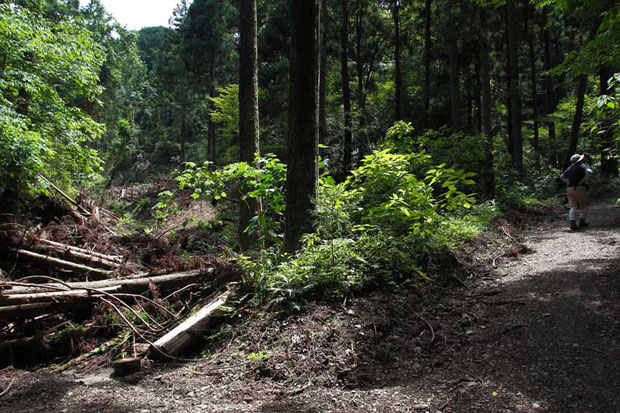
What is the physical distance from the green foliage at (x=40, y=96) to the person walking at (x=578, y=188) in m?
12.3

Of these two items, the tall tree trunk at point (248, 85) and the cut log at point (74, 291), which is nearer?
the cut log at point (74, 291)

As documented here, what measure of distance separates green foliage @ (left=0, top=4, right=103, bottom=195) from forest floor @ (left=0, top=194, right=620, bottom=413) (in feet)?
16.7

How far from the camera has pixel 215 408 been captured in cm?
335

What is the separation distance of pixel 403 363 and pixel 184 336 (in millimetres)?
2746

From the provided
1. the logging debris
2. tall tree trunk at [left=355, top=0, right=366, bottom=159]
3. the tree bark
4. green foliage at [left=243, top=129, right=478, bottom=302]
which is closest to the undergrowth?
green foliage at [left=243, top=129, right=478, bottom=302]

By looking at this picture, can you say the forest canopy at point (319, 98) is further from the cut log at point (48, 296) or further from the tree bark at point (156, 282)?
the cut log at point (48, 296)

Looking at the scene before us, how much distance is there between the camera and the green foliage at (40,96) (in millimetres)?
8102

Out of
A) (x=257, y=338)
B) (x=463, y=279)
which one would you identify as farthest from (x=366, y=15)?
(x=257, y=338)

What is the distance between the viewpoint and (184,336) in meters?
4.82

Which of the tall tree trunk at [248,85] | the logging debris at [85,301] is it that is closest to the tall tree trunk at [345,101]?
the tall tree trunk at [248,85]

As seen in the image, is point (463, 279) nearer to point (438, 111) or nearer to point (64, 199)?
point (64, 199)

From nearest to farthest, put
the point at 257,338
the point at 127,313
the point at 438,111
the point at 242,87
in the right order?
the point at 257,338
the point at 127,313
the point at 242,87
the point at 438,111

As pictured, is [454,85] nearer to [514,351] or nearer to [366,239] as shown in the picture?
[366,239]

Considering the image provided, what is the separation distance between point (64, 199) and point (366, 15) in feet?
69.2
